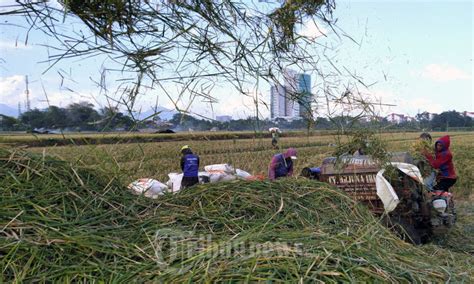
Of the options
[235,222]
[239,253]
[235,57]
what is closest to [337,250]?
[239,253]

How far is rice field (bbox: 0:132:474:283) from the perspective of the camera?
2.11 meters

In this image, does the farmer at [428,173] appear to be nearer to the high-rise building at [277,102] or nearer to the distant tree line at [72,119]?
the high-rise building at [277,102]

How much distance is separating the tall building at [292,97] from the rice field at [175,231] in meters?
0.32

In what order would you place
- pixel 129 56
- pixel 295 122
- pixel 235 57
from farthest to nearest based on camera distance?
1. pixel 295 122
2. pixel 235 57
3. pixel 129 56

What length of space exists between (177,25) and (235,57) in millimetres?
405

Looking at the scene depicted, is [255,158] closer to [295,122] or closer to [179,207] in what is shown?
[295,122]

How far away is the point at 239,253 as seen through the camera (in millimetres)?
2191

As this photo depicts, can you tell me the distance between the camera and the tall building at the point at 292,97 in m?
3.23

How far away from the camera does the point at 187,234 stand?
2.51m

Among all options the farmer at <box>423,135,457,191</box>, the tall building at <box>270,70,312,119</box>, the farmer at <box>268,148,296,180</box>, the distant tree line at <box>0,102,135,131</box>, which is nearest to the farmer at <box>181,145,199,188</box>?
the farmer at <box>268,148,296,180</box>

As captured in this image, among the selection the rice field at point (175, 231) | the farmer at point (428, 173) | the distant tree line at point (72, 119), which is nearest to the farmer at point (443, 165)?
the farmer at point (428, 173)

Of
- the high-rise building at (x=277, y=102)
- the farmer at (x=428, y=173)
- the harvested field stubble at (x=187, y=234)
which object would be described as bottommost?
the farmer at (x=428, y=173)

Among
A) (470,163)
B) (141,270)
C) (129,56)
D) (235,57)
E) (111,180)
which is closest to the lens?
(141,270)

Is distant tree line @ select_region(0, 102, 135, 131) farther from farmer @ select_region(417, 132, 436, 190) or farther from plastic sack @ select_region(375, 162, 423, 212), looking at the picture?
farmer @ select_region(417, 132, 436, 190)
